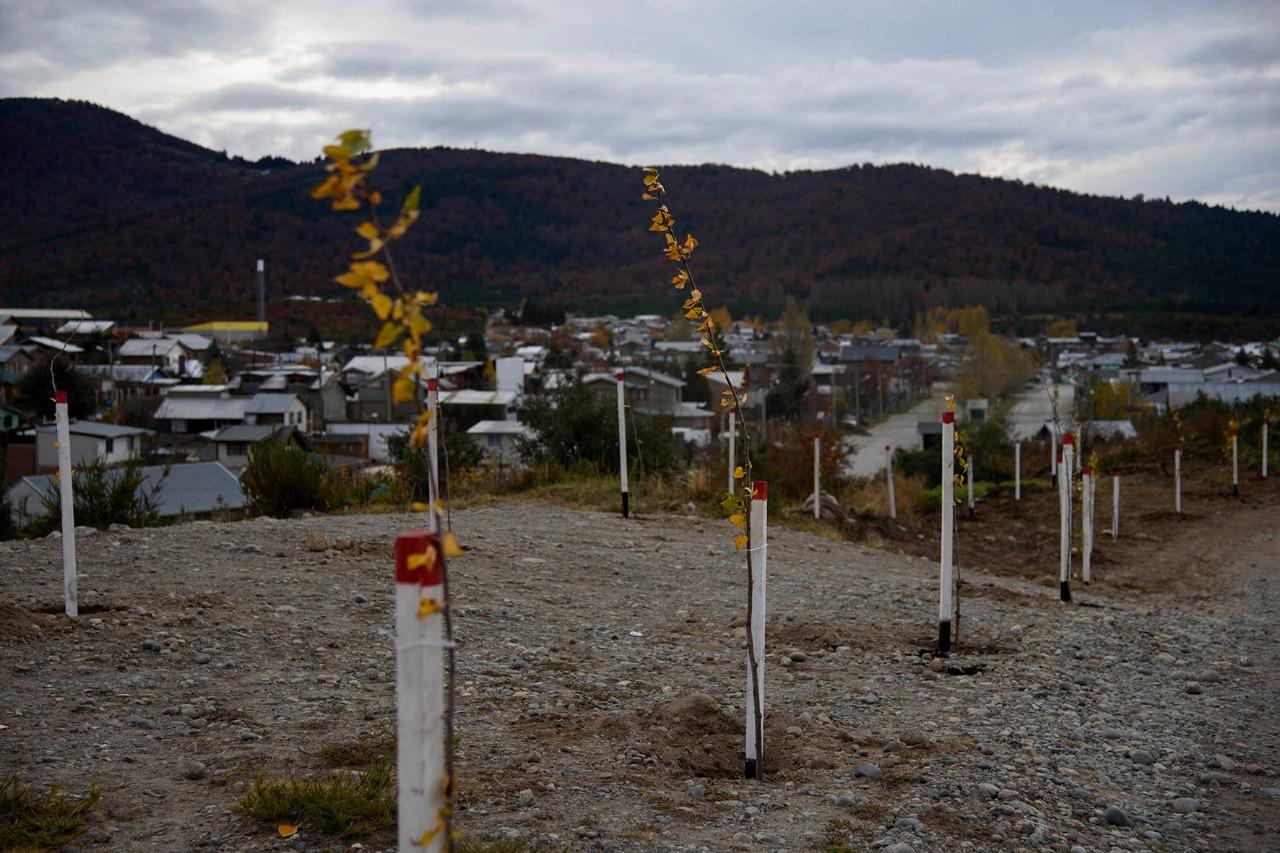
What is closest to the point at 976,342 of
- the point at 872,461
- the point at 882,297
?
the point at 872,461

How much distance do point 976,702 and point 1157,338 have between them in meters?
88.5

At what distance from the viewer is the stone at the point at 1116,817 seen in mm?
3504

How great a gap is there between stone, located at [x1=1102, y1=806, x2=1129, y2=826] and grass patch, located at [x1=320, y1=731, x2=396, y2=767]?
242cm

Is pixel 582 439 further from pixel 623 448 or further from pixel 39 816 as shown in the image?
pixel 39 816

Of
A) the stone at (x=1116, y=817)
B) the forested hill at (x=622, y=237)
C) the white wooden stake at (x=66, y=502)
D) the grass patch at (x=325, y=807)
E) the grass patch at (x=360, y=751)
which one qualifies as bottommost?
the stone at (x=1116, y=817)

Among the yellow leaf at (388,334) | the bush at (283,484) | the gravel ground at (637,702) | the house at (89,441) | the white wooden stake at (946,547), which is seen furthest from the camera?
the house at (89,441)

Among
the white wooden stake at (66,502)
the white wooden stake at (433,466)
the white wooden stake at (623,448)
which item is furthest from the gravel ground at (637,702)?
the white wooden stake at (623,448)

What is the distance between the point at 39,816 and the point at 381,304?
226 cm

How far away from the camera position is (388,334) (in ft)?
6.02

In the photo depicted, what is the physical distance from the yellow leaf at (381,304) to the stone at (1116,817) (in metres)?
3.01

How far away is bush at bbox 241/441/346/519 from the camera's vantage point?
11.0 meters

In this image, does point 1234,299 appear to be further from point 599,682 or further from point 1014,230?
point 599,682

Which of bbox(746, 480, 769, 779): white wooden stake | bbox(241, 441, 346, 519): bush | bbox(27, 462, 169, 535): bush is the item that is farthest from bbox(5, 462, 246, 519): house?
bbox(746, 480, 769, 779): white wooden stake

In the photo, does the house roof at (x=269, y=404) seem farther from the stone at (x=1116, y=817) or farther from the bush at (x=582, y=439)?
the stone at (x=1116, y=817)
